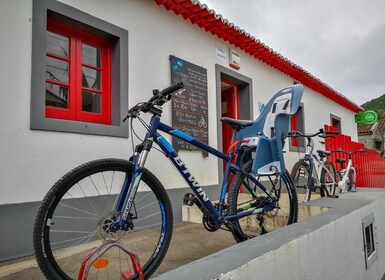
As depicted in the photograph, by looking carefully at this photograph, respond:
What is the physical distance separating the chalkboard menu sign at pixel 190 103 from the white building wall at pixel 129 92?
0.11 meters

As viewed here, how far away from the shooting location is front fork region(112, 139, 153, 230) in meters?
1.50

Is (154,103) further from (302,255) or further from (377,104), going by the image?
(377,104)

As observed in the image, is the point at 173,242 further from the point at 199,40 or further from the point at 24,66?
the point at 199,40

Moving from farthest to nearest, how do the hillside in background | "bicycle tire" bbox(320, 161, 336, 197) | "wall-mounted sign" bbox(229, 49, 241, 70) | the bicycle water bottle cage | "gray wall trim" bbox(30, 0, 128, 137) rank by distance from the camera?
the hillside in background
"wall-mounted sign" bbox(229, 49, 241, 70)
"bicycle tire" bbox(320, 161, 336, 197)
"gray wall trim" bbox(30, 0, 128, 137)
the bicycle water bottle cage

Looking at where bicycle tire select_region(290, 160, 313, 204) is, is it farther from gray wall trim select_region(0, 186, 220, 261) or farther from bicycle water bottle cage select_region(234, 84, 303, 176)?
gray wall trim select_region(0, 186, 220, 261)

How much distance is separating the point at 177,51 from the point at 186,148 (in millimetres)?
1493

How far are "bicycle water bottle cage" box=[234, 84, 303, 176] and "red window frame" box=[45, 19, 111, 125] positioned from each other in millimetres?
1902

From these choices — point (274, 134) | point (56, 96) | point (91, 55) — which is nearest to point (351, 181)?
point (274, 134)

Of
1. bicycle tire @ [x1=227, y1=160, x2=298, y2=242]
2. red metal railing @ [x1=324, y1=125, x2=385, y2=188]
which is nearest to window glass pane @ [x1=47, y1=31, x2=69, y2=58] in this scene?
bicycle tire @ [x1=227, y1=160, x2=298, y2=242]

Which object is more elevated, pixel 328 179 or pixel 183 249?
pixel 328 179

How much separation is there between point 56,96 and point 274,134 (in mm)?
A: 2306

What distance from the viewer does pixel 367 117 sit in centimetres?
1066

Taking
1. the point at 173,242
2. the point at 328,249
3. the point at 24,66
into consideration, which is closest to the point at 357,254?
the point at 328,249

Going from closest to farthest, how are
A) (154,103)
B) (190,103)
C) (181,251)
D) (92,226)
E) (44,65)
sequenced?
(154,103) → (181,251) → (44,65) → (92,226) → (190,103)
